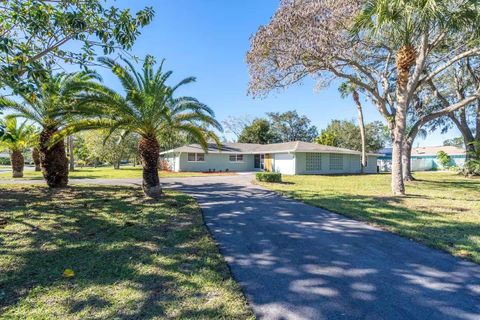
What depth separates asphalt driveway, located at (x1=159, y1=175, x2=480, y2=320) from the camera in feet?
10.2

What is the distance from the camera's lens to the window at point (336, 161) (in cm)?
2787

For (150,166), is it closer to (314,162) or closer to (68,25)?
(68,25)

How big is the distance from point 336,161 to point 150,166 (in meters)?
22.4

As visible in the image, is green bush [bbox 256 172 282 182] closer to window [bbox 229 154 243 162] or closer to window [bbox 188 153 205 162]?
window [bbox 188 153 205 162]

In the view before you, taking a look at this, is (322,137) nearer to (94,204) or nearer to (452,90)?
(452,90)

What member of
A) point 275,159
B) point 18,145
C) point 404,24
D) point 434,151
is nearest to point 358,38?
point 404,24

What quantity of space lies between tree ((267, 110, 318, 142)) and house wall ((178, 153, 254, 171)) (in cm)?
1980

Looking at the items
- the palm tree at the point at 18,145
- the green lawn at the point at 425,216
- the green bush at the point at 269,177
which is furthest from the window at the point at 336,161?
the palm tree at the point at 18,145

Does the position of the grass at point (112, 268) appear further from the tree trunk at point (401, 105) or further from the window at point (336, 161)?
the window at point (336, 161)

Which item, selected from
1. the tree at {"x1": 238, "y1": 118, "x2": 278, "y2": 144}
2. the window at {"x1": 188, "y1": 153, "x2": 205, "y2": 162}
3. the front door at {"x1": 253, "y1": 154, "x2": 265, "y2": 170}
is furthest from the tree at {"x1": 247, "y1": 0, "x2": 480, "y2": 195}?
the tree at {"x1": 238, "y1": 118, "x2": 278, "y2": 144}

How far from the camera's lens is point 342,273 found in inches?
156

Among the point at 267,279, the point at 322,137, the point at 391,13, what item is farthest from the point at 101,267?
the point at 322,137

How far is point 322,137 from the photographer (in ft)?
140

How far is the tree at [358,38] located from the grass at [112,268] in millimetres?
9143
